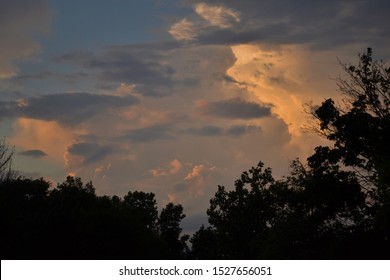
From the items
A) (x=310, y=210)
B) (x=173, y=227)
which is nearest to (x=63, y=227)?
(x=310, y=210)

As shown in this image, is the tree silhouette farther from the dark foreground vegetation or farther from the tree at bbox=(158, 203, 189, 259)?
the tree at bbox=(158, 203, 189, 259)

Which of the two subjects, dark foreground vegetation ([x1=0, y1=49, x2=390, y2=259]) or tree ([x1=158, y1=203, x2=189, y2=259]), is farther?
tree ([x1=158, y1=203, x2=189, y2=259])

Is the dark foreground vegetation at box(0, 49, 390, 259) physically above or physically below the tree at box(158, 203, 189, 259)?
below

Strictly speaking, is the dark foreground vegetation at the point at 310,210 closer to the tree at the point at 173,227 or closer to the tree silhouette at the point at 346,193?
the tree silhouette at the point at 346,193

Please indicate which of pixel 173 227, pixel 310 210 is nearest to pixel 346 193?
pixel 310 210

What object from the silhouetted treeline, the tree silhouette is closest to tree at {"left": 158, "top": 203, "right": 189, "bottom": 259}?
the silhouetted treeline

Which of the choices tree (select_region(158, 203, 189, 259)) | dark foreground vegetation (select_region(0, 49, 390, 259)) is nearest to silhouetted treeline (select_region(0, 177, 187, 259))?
dark foreground vegetation (select_region(0, 49, 390, 259))

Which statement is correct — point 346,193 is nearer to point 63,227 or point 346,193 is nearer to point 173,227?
point 63,227

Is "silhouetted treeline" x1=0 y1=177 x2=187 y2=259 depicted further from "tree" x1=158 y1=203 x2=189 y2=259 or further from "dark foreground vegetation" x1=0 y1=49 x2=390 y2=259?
"tree" x1=158 y1=203 x2=189 y2=259

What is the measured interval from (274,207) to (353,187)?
38071 mm

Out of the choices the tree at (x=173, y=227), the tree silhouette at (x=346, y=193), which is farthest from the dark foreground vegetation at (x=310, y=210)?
the tree at (x=173, y=227)

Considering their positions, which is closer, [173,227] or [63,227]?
[63,227]

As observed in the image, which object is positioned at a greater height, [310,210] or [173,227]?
[173,227]
